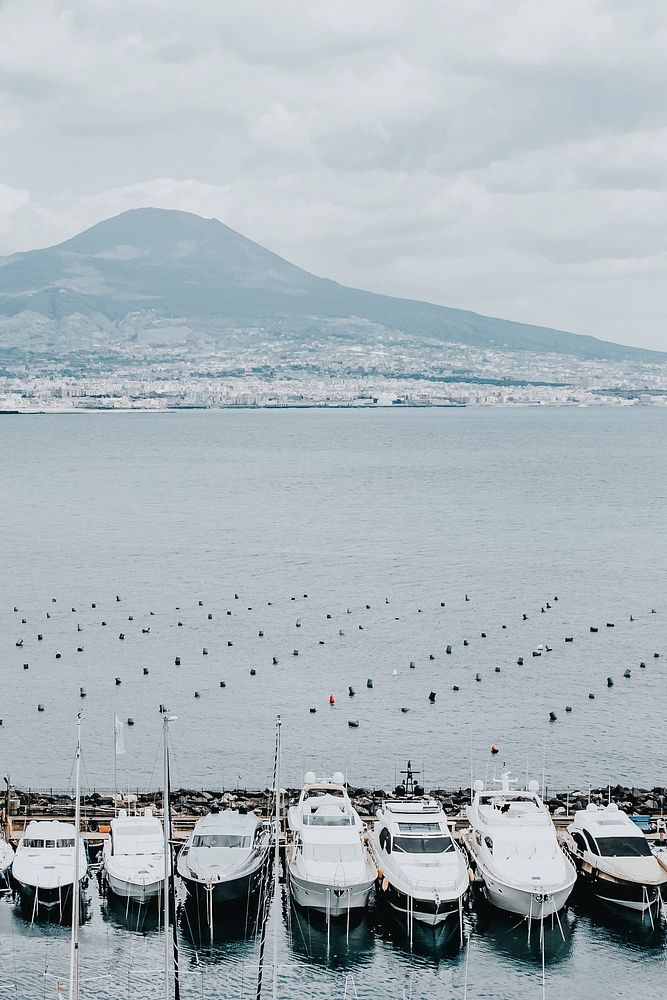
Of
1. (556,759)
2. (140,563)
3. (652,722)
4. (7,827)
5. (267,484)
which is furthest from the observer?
(267,484)

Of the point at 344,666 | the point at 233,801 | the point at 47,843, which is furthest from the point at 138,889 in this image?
the point at 344,666

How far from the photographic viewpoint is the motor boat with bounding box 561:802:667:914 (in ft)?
92.8

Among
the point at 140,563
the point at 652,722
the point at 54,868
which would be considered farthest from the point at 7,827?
the point at 140,563

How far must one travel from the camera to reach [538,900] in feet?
91.1

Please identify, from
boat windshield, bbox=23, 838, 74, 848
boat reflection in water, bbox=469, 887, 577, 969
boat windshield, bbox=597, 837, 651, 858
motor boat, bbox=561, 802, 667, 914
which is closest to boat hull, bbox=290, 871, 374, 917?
boat reflection in water, bbox=469, 887, 577, 969

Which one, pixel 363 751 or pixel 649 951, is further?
pixel 363 751

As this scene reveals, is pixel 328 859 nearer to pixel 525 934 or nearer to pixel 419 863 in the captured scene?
pixel 419 863

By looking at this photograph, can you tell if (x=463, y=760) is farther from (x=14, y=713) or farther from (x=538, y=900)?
(x=14, y=713)

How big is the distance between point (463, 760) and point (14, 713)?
1807 cm

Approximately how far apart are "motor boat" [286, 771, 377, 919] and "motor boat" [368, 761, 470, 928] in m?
0.46

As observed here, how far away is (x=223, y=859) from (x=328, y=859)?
2.48 m

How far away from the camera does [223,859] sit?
28625 millimetres

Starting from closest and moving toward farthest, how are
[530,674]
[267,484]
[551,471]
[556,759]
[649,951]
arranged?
[649,951]
[556,759]
[530,674]
[267,484]
[551,471]

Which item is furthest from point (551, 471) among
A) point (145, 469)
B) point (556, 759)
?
point (556, 759)
